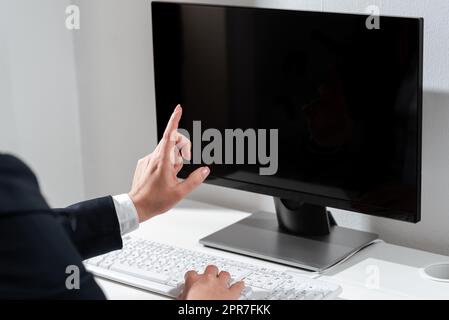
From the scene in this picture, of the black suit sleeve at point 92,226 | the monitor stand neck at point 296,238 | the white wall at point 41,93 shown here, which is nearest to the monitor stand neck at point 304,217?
the monitor stand neck at point 296,238

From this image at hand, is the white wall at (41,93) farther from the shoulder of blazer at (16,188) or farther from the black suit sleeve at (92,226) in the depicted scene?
the shoulder of blazer at (16,188)

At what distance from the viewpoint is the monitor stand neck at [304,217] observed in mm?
1696

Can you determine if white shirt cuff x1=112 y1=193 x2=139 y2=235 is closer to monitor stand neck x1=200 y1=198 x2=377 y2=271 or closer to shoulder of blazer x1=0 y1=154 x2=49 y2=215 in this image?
monitor stand neck x1=200 y1=198 x2=377 y2=271

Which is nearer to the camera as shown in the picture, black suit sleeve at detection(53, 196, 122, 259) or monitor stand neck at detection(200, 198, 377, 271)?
black suit sleeve at detection(53, 196, 122, 259)

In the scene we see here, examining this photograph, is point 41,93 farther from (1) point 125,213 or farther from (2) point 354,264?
(2) point 354,264

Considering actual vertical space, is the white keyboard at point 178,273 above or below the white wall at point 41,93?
below

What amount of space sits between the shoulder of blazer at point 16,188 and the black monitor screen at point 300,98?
2.40 feet

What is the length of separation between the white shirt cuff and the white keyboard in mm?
127

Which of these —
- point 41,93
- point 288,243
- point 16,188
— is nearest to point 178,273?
point 288,243

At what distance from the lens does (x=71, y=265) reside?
0.98 m

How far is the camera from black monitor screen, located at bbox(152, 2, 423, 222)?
1.47 metres

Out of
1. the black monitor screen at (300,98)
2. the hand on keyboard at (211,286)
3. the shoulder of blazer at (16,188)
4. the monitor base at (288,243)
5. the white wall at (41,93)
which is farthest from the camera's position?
the white wall at (41,93)

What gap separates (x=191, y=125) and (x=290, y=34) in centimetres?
32

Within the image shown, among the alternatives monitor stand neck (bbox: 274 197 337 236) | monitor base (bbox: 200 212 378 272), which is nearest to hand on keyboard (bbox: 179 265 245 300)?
monitor base (bbox: 200 212 378 272)
